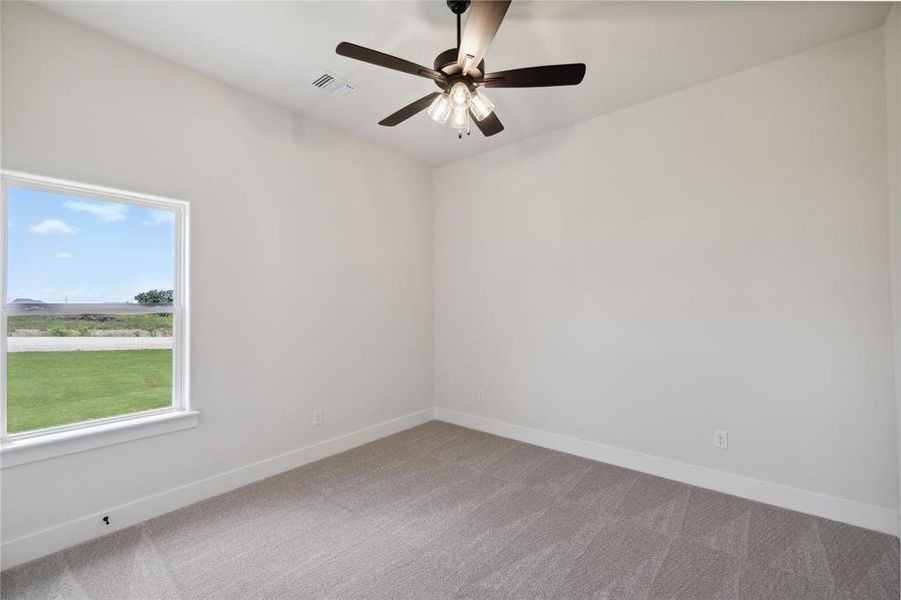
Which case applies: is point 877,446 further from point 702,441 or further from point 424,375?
point 424,375

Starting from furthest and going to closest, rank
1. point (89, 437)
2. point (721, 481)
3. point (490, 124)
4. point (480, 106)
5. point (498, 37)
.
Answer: point (721, 481)
point (490, 124)
point (498, 37)
point (89, 437)
point (480, 106)


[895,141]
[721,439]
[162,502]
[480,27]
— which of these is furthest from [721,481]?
[162,502]

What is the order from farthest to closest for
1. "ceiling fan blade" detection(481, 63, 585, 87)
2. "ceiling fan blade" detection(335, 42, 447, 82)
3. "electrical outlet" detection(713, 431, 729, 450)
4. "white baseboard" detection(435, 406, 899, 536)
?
"electrical outlet" detection(713, 431, 729, 450) → "white baseboard" detection(435, 406, 899, 536) → "ceiling fan blade" detection(481, 63, 585, 87) → "ceiling fan blade" detection(335, 42, 447, 82)

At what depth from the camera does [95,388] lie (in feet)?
8.06

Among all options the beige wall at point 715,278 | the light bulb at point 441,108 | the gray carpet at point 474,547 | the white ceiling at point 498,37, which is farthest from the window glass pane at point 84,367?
the beige wall at point 715,278

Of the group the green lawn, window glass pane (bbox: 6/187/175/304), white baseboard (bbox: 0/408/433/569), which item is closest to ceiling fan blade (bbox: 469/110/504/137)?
window glass pane (bbox: 6/187/175/304)

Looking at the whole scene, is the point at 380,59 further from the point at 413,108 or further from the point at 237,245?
the point at 237,245

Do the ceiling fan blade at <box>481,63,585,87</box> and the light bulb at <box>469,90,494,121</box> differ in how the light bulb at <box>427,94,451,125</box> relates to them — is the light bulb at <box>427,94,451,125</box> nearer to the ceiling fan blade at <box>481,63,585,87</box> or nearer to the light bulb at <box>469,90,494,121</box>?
the light bulb at <box>469,90,494,121</box>

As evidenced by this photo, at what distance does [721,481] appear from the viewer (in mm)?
2848

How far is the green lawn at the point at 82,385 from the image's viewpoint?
86.0 inches

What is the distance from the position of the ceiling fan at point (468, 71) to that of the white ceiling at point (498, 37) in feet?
1.42

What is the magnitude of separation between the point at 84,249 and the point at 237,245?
2.77ft

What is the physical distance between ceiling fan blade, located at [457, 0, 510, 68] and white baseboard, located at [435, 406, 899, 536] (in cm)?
307

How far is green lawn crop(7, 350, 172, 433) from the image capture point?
7.16ft
